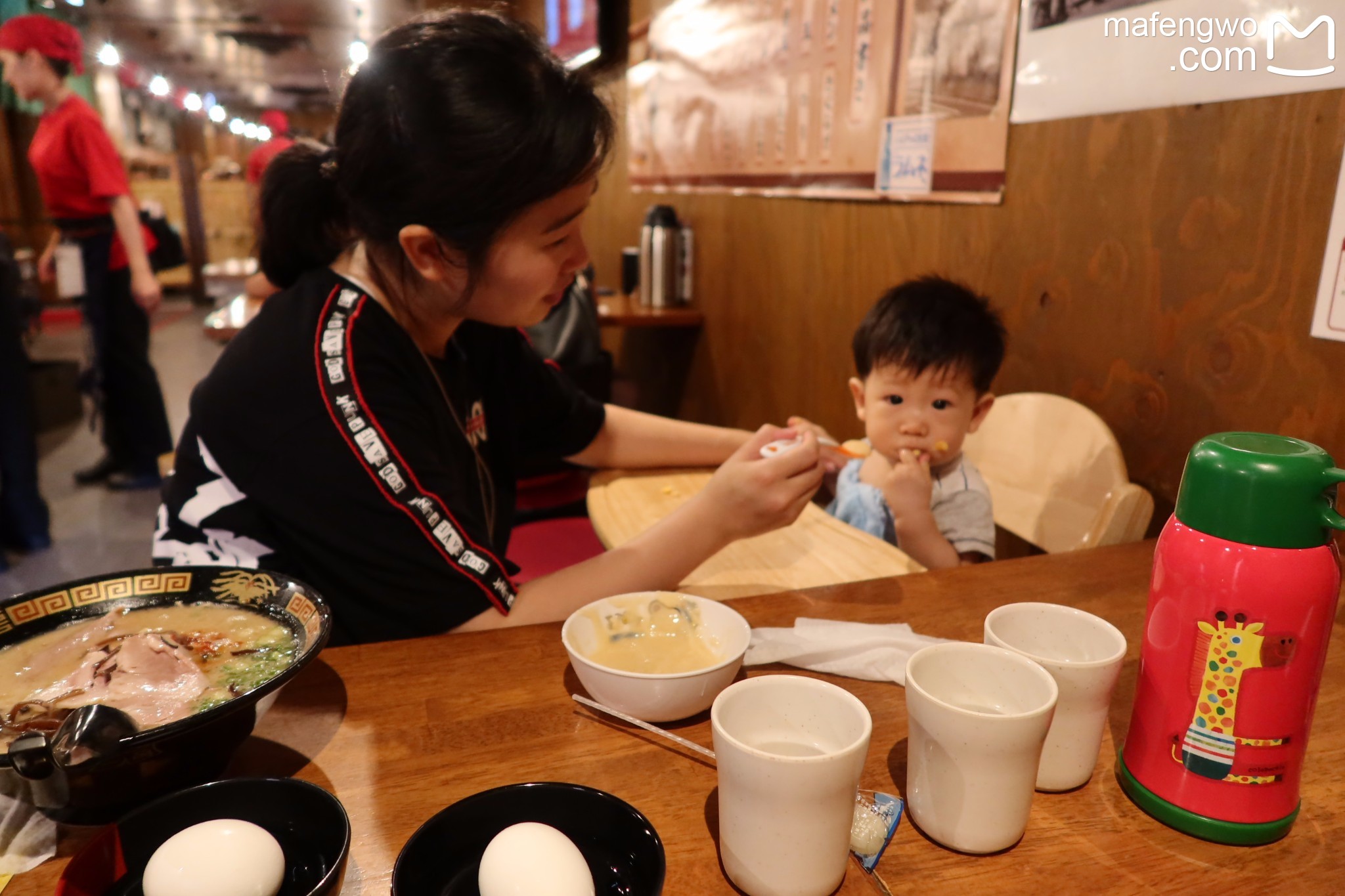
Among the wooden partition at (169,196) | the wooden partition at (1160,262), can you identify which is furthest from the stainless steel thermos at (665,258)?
the wooden partition at (169,196)

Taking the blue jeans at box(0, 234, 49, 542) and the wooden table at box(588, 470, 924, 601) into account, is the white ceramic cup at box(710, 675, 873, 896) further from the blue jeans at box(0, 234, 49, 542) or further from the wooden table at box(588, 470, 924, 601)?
the blue jeans at box(0, 234, 49, 542)

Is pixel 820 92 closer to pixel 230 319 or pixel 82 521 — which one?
pixel 230 319

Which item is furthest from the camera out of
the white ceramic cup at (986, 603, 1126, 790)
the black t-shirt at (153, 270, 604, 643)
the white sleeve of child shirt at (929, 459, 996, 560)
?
the white sleeve of child shirt at (929, 459, 996, 560)

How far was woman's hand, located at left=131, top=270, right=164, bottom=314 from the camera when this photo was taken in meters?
3.88

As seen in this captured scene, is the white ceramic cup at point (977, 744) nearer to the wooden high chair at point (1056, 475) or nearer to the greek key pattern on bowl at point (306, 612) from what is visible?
the greek key pattern on bowl at point (306, 612)

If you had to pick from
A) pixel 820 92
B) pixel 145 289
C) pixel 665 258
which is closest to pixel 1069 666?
pixel 820 92

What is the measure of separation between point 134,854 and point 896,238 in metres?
2.02

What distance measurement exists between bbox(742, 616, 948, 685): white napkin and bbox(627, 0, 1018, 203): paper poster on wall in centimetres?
122

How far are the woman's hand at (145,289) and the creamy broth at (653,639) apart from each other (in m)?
3.83

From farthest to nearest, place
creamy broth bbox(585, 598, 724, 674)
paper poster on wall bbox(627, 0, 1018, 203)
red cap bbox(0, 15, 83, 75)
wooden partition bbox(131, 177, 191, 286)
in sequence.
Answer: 1. wooden partition bbox(131, 177, 191, 286)
2. red cap bbox(0, 15, 83, 75)
3. paper poster on wall bbox(627, 0, 1018, 203)
4. creamy broth bbox(585, 598, 724, 674)

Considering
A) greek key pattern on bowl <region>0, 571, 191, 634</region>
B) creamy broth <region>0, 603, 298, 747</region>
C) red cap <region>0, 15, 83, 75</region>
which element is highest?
red cap <region>0, 15, 83, 75</region>

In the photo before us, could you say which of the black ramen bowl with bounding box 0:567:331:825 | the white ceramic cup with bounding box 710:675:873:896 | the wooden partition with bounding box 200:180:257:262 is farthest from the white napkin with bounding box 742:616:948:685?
the wooden partition with bounding box 200:180:257:262

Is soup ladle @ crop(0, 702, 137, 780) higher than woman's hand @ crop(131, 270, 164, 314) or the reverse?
the reverse

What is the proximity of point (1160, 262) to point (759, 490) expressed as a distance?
86 centimetres
